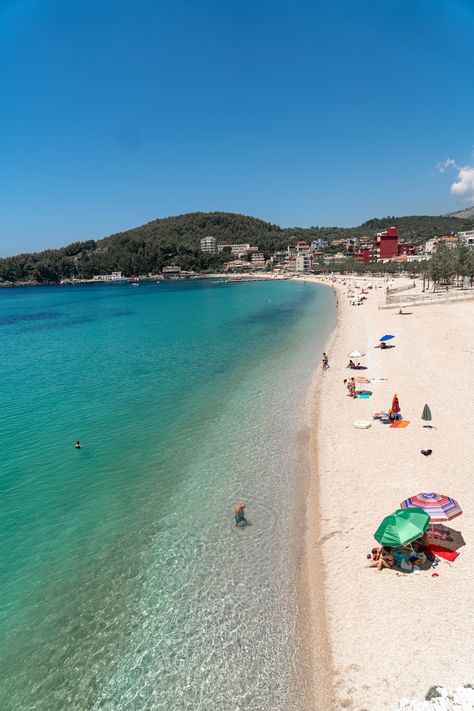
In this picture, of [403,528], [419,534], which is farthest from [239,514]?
[419,534]

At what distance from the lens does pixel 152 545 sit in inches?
490

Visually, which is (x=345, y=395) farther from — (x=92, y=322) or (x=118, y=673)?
(x=92, y=322)

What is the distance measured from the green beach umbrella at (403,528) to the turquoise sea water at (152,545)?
8.85ft

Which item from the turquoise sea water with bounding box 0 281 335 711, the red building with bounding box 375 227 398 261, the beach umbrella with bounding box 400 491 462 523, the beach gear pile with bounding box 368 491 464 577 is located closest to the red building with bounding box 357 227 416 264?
the red building with bounding box 375 227 398 261

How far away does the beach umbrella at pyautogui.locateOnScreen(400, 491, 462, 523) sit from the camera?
10734 millimetres

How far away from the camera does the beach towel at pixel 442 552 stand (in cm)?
1017

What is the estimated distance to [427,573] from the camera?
9875mm

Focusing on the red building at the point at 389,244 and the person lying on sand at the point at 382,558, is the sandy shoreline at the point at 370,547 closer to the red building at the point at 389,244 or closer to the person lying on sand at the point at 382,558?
the person lying on sand at the point at 382,558

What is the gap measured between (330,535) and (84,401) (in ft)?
63.7

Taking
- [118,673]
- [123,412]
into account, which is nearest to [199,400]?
[123,412]

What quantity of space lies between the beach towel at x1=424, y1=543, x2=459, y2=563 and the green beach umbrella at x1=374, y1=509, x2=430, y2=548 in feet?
2.99

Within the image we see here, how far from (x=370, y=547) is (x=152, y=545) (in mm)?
6487

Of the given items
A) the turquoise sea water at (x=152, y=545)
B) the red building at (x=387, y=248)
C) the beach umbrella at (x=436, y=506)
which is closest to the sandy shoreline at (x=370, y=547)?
the beach umbrella at (x=436, y=506)

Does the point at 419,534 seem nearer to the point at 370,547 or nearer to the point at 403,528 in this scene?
the point at 403,528
